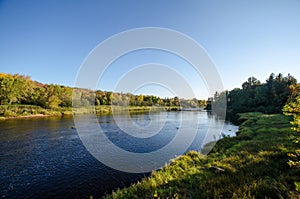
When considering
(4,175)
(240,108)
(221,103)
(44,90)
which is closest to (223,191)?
(4,175)

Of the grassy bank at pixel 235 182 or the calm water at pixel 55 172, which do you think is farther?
the calm water at pixel 55 172

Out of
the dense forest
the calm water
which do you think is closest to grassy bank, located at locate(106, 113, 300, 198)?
the calm water

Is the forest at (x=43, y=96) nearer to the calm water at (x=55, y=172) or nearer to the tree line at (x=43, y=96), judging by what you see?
the tree line at (x=43, y=96)

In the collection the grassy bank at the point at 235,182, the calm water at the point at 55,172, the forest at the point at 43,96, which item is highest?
the forest at the point at 43,96

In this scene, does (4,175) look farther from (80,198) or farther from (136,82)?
(136,82)

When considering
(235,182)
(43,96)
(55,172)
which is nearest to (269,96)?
(235,182)

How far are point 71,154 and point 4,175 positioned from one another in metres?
5.48

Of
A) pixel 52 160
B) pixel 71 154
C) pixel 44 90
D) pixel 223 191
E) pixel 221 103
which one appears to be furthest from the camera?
pixel 221 103

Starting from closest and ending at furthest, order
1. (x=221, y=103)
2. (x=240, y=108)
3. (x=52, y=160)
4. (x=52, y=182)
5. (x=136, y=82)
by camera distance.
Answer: (x=52, y=182) → (x=52, y=160) → (x=136, y=82) → (x=240, y=108) → (x=221, y=103)

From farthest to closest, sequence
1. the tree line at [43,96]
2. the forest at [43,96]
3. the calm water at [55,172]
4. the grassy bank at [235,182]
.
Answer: the tree line at [43,96] → the forest at [43,96] → the calm water at [55,172] → the grassy bank at [235,182]

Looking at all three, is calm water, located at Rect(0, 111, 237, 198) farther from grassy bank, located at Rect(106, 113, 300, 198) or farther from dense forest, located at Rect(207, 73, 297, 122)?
dense forest, located at Rect(207, 73, 297, 122)

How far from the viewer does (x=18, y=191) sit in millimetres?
9828

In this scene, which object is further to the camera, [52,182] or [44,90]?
[44,90]

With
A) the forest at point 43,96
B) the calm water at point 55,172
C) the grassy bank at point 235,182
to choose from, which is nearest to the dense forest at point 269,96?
the grassy bank at point 235,182
